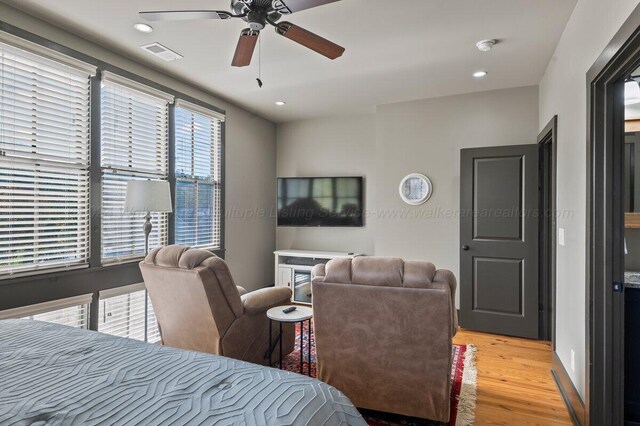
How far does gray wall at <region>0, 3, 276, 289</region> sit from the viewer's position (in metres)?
4.71

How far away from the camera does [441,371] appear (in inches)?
76.5

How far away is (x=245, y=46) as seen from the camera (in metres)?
2.28

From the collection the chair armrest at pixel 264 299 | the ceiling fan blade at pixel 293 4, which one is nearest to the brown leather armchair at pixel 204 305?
the chair armrest at pixel 264 299

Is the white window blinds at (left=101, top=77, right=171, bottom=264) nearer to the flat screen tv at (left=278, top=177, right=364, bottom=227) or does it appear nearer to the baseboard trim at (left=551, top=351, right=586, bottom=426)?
the flat screen tv at (left=278, top=177, right=364, bottom=227)

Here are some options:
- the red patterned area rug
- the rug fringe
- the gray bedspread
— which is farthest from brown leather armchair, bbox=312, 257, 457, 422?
the gray bedspread

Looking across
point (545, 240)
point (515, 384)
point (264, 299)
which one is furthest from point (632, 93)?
point (264, 299)

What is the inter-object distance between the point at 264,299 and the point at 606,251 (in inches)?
86.7

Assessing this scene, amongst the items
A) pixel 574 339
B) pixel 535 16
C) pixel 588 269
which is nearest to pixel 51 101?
pixel 535 16

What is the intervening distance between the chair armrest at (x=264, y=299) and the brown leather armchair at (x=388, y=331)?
2.22ft

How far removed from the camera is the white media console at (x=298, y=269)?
4.98 meters

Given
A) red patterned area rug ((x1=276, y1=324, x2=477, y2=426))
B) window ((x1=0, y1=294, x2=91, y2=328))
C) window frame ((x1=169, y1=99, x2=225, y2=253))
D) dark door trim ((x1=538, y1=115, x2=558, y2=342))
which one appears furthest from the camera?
window frame ((x1=169, y1=99, x2=225, y2=253))

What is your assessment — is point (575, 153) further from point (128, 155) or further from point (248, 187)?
point (248, 187)

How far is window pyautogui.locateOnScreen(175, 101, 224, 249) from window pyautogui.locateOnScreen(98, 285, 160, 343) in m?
0.78

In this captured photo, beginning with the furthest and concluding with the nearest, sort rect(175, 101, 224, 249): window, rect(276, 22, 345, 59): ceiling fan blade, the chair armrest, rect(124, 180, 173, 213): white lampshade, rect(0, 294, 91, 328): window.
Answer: rect(175, 101, 224, 249): window
rect(124, 180, 173, 213): white lampshade
the chair armrest
rect(0, 294, 91, 328): window
rect(276, 22, 345, 59): ceiling fan blade
